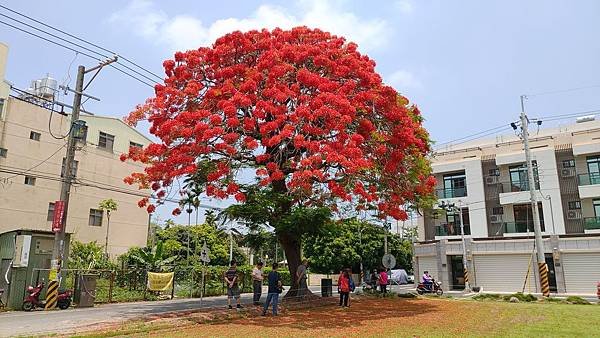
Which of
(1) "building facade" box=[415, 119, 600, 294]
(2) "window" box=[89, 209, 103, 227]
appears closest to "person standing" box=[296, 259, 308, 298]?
(1) "building facade" box=[415, 119, 600, 294]

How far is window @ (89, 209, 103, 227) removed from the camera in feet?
112

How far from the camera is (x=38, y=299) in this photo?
57.0 ft

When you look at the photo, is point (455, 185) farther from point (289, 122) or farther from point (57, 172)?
point (57, 172)

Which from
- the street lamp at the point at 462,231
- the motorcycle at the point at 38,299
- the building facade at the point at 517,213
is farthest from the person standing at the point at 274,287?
the street lamp at the point at 462,231

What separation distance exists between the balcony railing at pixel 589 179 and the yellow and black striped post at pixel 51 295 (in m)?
32.3

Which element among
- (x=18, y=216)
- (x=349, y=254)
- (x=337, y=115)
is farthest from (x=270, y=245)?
(x=349, y=254)

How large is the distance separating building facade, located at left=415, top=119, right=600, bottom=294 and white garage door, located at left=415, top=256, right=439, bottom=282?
0.08 meters

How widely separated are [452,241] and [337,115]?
24279 millimetres

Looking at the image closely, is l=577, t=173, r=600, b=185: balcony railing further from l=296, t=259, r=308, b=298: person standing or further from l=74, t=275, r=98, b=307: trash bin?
l=74, t=275, r=98, b=307: trash bin

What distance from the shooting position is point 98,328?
12.1m

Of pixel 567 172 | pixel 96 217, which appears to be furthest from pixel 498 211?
pixel 96 217

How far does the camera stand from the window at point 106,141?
117ft

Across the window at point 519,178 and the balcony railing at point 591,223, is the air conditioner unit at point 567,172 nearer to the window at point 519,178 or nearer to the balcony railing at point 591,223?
the window at point 519,178

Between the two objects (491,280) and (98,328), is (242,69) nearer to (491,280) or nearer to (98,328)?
(98,328)
